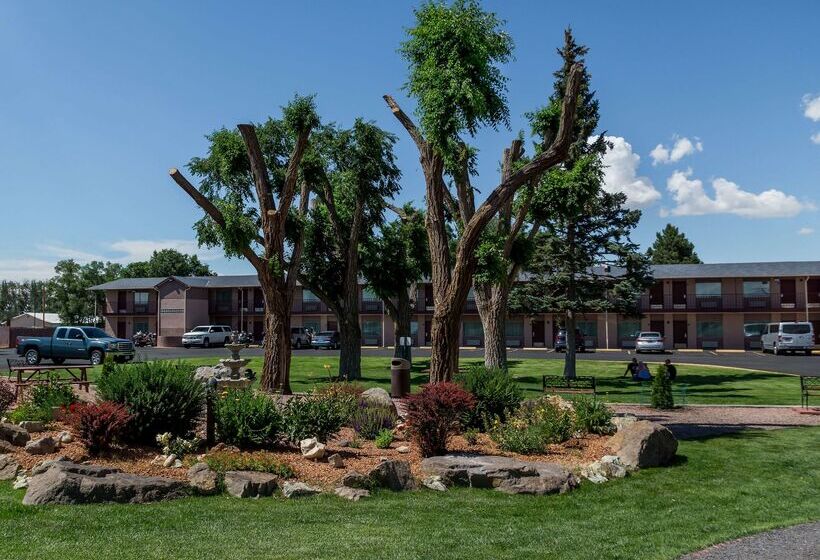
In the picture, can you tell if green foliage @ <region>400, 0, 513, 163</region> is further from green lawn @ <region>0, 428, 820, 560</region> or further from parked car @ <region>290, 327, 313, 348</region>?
parked car @ <region>290, 327, 313, 348</region>

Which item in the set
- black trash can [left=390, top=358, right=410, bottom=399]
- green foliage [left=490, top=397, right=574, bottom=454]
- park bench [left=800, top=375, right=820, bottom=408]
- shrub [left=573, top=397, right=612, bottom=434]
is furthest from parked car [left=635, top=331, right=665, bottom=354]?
green foliage [left=490, top=397, right=574, bottom=454]

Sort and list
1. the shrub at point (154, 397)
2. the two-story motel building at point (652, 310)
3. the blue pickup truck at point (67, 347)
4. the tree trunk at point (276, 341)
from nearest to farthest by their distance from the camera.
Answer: the shrub at point (154, 397) → the tree trunk at point (276, 341) → the blue pickup truck at point (67, 347) → the two-story motel building at point (652, 310)

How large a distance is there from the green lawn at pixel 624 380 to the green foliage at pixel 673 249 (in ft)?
156

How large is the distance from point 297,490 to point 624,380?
72.2ft

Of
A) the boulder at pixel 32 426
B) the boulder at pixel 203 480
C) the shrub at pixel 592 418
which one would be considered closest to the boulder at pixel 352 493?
the boulder at pixel 203 480

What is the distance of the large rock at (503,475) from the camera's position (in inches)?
357

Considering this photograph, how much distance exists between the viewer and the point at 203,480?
334 inches

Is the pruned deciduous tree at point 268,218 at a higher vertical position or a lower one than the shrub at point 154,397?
higher

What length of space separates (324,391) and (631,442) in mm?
5480

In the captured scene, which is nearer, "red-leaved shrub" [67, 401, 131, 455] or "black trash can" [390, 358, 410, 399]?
"red-leaved shrub" [67, 401, 131, 455]

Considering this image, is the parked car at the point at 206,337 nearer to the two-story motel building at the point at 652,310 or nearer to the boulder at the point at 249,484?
the two-story motel building at the point at 652,310

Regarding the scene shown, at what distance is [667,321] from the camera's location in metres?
54.5

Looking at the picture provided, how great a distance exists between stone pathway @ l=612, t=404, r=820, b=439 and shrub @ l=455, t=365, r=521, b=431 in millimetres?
3696

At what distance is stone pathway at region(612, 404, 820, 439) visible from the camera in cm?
1457
